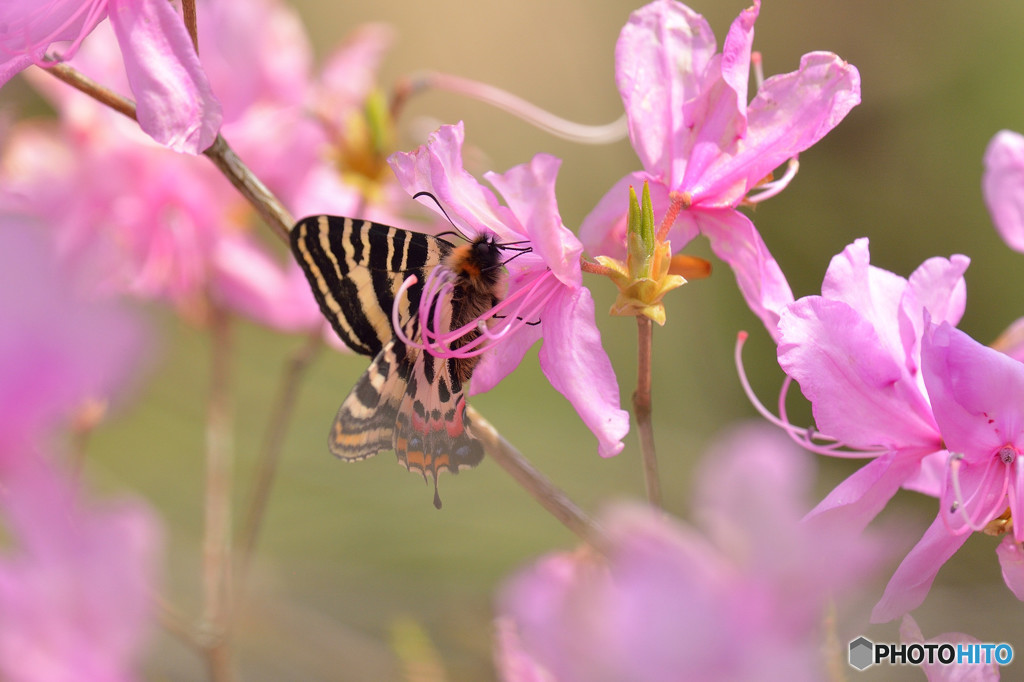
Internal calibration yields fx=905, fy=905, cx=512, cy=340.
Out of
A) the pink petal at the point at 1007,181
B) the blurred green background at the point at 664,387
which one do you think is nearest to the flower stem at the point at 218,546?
the pink petal at the point at 1007,181

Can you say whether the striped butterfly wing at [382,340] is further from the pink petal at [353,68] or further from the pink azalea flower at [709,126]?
the pink petal at [353,68]

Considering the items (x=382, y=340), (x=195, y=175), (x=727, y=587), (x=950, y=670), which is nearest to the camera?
(x=727, y=587)

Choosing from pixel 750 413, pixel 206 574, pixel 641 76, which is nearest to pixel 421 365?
pixel 641 76

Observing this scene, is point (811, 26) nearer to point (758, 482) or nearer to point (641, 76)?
point (641, 76)

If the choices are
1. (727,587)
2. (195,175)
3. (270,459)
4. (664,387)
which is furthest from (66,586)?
(664,387)

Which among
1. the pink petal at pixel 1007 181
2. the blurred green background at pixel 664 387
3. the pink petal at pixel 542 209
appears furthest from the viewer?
the blurred green background at pixel 664 387

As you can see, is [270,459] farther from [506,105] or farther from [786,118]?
[786,118]

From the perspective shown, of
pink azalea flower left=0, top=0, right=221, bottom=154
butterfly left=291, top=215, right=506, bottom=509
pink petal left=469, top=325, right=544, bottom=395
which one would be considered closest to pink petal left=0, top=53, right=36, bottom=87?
pink azalea flower left=0, top=0, right=221, bottom=154
